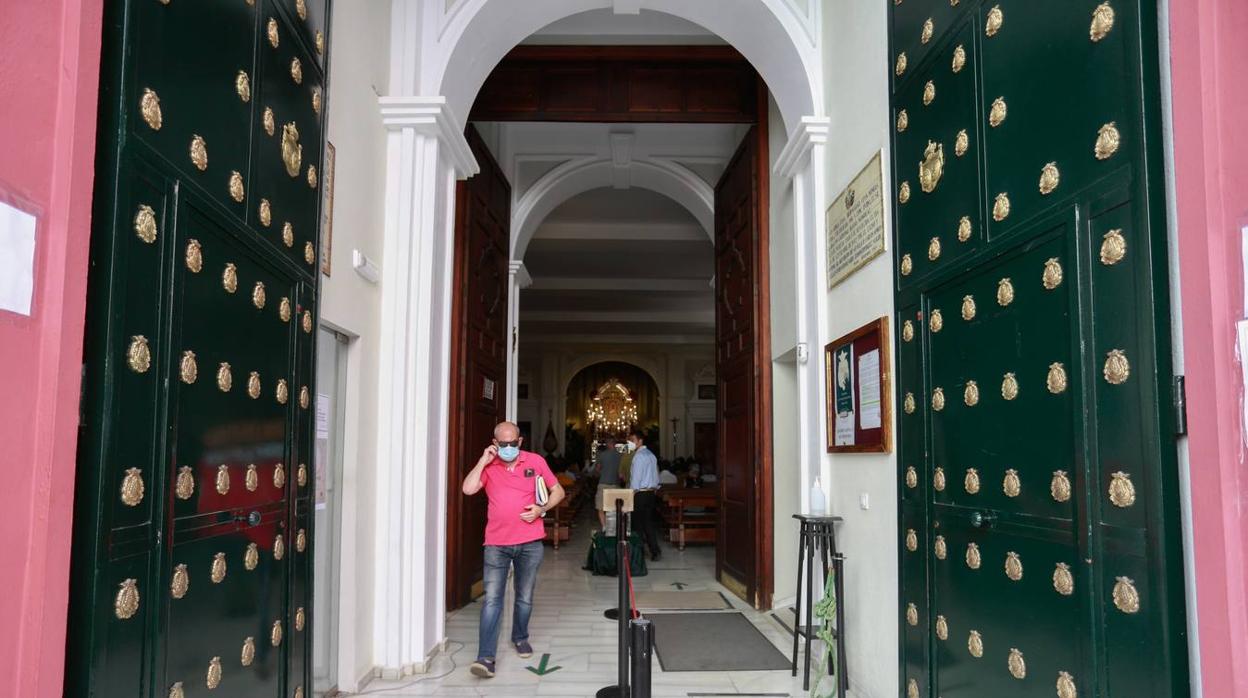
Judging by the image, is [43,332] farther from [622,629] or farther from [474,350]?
[474,350]

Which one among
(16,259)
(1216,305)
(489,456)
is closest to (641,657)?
(1216,305)

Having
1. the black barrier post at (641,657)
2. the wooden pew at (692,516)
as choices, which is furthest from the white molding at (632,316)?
the black barrier post at (641,657)

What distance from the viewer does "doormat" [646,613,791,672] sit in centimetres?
554

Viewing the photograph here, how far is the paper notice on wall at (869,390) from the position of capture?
4387 mm

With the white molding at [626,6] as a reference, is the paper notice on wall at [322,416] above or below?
below

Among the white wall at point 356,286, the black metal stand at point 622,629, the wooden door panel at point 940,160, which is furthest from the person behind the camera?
the white wall at point 356,286

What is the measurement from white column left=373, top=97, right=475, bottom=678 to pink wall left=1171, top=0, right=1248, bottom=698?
4.34 metres

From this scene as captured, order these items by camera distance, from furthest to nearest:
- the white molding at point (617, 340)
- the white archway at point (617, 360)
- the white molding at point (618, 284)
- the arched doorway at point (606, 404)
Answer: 1. the arched doorway at point (606, 404)
2. the white archway at point (617, 360)
3. the white molding at point (617, 340)
4. the white molding at point (618, 284)

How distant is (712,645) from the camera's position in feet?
20.0

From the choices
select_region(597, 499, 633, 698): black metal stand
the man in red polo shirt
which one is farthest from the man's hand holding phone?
select_region(597, 499, 633, 698): black metal stand

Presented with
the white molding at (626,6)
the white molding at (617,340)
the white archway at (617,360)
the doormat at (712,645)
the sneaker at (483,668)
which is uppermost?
the white molding at (626,6)

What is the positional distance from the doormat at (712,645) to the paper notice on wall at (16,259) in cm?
463

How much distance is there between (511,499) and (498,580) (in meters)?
0.53

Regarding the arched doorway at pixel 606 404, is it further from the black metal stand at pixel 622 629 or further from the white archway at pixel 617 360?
the black metal stand at pixel 622 629
